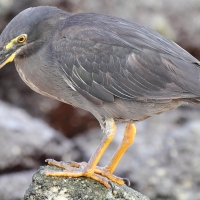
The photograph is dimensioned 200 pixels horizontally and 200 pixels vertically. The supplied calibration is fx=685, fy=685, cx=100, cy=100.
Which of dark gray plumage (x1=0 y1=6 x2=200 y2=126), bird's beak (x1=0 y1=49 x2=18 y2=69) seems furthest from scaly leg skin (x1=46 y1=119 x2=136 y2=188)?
bird's beak (x1=0 y1=49 x2=18 y2=69)

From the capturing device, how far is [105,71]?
7.83 meters

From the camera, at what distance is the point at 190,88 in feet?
25.4

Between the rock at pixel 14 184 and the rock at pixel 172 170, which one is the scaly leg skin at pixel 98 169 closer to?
the rock at pixel 172 170

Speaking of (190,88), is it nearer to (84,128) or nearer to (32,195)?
(32,195)

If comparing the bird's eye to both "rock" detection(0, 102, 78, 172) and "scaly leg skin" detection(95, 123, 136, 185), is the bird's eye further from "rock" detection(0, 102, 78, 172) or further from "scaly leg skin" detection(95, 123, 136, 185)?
"rock" detection(0, 102, 78, 172)

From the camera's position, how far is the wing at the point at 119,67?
778 centimetres

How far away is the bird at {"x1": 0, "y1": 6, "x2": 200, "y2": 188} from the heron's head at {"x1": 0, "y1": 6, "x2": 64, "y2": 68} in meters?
0.01

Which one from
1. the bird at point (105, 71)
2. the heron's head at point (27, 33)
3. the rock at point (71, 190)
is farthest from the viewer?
the bird at point (105, 71)

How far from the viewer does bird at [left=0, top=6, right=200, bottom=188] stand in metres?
7.77

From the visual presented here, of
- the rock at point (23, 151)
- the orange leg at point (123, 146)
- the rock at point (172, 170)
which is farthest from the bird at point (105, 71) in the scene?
the rock at point (23, 151)

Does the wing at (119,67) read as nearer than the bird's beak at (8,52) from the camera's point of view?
No

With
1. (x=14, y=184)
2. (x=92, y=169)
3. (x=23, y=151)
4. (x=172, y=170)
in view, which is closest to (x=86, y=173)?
(x=92, y=169)

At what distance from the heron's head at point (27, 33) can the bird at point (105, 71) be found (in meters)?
0.01

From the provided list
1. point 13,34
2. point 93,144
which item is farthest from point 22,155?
point 13,34
